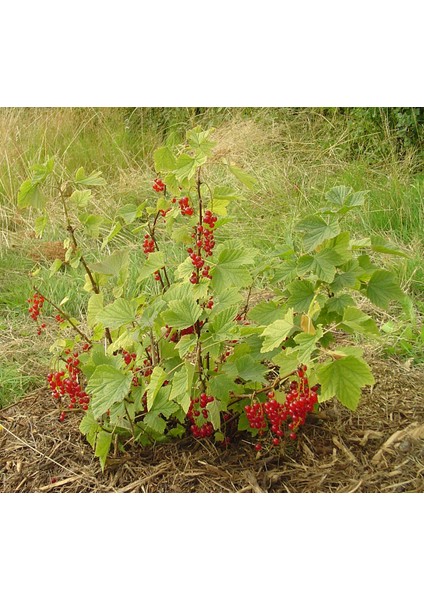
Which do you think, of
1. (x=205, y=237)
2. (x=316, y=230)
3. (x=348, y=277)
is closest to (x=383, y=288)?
(x=348, y=277)

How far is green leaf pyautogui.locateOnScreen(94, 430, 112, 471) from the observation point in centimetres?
187

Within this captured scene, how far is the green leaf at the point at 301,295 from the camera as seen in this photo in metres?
1.74

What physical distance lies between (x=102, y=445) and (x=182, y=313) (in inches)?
17.0

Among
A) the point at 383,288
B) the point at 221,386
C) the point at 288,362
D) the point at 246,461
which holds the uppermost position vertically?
the point at 383,288

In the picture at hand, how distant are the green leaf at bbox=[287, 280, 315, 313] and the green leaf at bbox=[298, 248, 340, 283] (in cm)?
→ 4

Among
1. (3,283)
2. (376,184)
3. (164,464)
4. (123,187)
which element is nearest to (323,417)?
(164,464)

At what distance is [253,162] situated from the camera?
14.5ft

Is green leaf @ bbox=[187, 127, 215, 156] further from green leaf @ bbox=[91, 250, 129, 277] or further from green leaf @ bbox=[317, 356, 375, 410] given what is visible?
green leaf @ bbox=[317, 356, 375, 410]

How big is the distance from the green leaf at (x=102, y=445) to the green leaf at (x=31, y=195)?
0.56m

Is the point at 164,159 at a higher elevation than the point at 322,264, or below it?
higher

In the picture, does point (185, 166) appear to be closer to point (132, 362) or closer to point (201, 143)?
point (201, 143)

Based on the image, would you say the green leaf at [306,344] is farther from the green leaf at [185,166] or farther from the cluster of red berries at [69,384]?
the cluster of red berries at [69,384]

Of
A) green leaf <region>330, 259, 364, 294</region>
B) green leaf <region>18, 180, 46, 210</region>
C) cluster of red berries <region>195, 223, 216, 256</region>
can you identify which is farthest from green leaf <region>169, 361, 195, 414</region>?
green leaf <region>18, 180, 46, 210</region>

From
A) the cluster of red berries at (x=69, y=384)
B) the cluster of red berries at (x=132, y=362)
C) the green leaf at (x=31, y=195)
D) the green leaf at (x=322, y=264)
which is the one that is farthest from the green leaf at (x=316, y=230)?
the cluster of red berries at (x=69, y=384)
